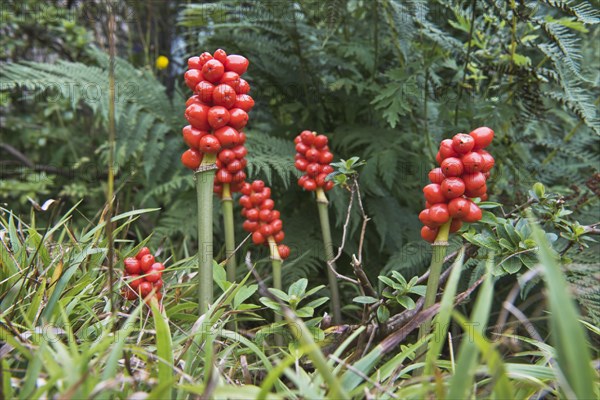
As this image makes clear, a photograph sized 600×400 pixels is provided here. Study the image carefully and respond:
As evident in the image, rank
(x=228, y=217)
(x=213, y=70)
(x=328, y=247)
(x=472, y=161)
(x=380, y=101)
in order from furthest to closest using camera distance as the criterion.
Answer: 1. (x=380, y=101)
2. (x=328, y=247)
3. (x=228, y=217)
4. (x=213, y=70)
5. (x=472, y=161)

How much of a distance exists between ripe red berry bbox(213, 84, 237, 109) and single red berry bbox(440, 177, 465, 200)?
51 centimetres

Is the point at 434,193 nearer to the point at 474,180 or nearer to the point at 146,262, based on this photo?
the point at 474,180

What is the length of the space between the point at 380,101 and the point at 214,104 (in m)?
0.87

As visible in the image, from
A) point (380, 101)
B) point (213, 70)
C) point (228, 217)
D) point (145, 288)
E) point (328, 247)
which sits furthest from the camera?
point (380, 101)

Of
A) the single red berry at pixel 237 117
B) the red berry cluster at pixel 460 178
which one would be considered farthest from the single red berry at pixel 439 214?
the single red berry at pixel 237 117

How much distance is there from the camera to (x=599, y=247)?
1707 millimetres

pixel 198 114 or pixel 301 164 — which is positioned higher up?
pixel 198 114

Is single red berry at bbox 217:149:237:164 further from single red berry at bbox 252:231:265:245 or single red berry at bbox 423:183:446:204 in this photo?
single red berry at bbox 423:183:446:204

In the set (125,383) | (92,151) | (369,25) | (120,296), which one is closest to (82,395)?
(125,383)

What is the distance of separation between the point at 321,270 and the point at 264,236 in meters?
0.71

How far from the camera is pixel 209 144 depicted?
4.05 ft

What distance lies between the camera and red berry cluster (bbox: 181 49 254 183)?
121cm

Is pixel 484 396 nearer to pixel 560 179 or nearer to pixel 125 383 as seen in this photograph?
pixel 125 383

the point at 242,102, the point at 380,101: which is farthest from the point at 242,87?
the point at 380,101
